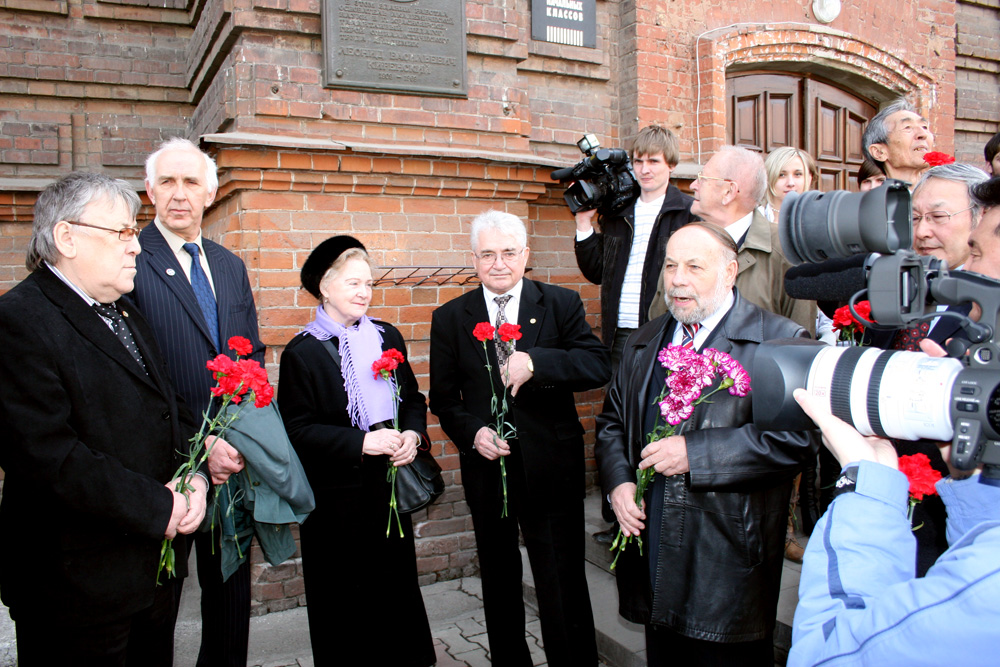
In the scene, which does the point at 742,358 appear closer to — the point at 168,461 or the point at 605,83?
the point at 168,461

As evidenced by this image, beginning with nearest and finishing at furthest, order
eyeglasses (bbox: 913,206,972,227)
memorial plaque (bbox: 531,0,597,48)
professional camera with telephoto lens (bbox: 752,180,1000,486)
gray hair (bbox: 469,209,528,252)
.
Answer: professional camera with telephoto lens (bbox: 752,180,1000,486) → eyeglasses (bbox: 913,206,972,227) → gray hair (bbox: 469,209,528,252) → memorial plaque (bbox: 531,0,597,48)

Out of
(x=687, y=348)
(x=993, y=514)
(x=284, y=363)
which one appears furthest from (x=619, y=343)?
(x=993, y=514)

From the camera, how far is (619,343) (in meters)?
3.58

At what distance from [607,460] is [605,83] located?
10.5ft

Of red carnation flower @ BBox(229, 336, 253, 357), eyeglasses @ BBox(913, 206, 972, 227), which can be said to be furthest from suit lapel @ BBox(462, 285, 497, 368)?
eyeglasses @ BBox(913, 206, 972, 227)

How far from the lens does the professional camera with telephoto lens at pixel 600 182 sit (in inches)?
136

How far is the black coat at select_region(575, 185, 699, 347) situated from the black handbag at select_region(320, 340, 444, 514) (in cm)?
121

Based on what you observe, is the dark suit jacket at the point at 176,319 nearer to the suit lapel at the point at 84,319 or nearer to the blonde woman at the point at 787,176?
the suit lapel at the point at 84,319

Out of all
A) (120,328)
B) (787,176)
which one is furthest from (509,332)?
(787,176)

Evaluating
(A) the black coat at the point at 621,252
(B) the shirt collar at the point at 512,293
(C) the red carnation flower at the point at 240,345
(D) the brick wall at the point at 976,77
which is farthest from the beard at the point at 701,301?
(D) the brick wall at the point at 976,77

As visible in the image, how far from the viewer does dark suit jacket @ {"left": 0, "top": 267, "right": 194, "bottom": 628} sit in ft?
6.20

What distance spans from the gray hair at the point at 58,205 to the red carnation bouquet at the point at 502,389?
1323 millimetres

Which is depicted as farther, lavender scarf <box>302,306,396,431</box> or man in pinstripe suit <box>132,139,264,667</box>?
lavender scarf <box>302,306,396,431</box>

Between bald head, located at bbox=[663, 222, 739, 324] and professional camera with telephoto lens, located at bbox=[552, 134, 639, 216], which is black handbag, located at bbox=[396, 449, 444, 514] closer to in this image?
bald head, located at bbox=[663, 222, 739, 324]
